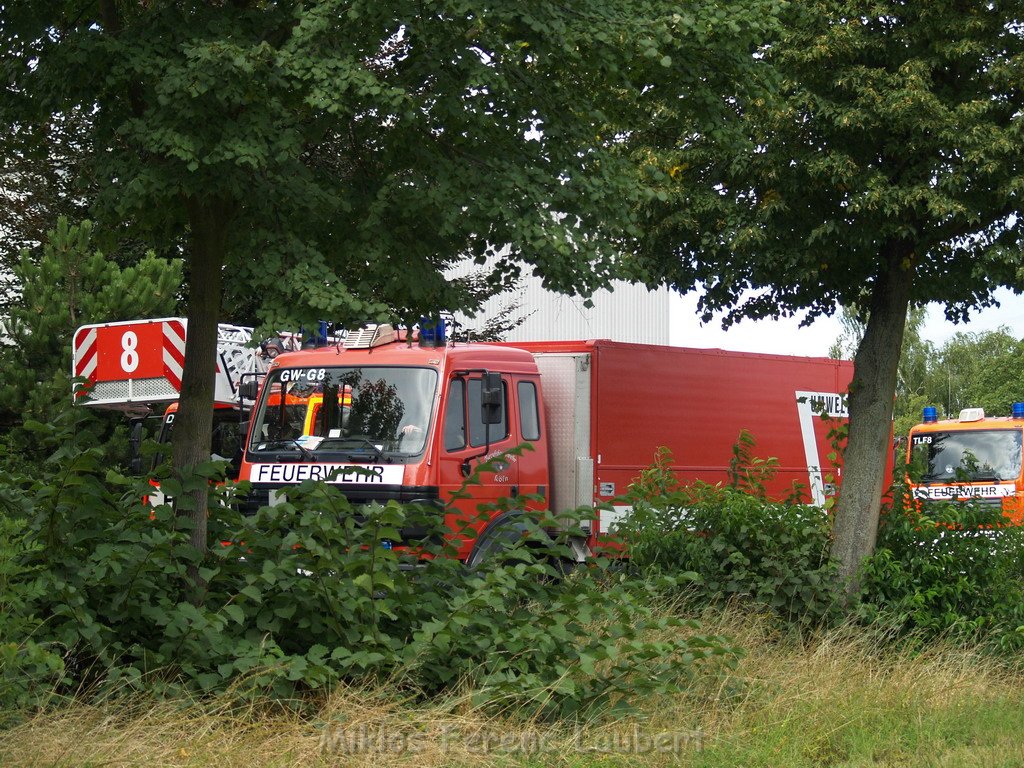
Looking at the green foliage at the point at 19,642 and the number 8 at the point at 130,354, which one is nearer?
the green foliage at the point at 19,642

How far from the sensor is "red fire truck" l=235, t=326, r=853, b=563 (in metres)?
10.7

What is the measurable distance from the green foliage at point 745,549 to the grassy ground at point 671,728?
0.64m

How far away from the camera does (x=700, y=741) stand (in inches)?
258

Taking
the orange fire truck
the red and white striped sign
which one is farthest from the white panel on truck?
the orange fire truck

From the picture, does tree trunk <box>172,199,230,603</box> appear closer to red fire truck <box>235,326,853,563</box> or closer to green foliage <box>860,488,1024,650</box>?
red fire truck <box>235,326,853,563</box>

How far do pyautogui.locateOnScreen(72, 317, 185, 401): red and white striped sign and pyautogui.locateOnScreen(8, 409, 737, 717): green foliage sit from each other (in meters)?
7.12

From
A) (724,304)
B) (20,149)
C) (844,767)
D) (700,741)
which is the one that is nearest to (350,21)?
(20,149)

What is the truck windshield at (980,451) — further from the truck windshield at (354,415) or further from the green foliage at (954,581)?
the truck windshield at (354,415)

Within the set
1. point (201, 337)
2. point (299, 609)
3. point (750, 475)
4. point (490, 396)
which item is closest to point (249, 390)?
point (490, 396)

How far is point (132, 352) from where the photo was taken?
14383mm

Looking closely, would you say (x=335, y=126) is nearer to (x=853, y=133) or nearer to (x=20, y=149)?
(x=20, y=149)

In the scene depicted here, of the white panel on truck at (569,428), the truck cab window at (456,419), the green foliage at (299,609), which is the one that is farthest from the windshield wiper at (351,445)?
the green foliage at (299,609)

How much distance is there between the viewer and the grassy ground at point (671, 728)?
18.6ft

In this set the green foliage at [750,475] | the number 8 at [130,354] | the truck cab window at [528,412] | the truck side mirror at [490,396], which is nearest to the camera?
the green foliage at [750,475]
